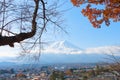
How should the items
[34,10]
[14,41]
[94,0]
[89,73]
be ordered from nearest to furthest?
[14,41] < [34,10] < [89,73] < [94,0]

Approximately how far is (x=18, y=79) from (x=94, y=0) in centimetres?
474

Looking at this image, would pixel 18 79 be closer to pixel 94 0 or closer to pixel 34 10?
pixel 94 0

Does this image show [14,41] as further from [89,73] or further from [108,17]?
[108,17]

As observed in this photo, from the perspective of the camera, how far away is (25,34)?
654cm

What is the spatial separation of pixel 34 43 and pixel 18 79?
6116 mm

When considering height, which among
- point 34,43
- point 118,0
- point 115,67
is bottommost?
point 115,67

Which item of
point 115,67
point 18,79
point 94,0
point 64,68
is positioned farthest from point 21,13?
point 64,68

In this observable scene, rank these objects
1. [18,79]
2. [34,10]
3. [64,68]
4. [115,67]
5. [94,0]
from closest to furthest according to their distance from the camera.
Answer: [115,67], [34,10], [18,79], [94,0], [64,68]

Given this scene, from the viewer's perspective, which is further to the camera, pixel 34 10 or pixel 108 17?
pixel 108 17

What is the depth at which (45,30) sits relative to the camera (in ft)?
24.9

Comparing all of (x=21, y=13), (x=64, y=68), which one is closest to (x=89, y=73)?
(x=21, y=13)

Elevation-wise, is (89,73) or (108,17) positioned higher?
(108,17)

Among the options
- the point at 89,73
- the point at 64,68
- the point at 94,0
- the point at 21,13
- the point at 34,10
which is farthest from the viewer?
the point at 64,68

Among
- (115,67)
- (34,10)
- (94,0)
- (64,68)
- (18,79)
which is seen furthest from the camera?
(64,68)
